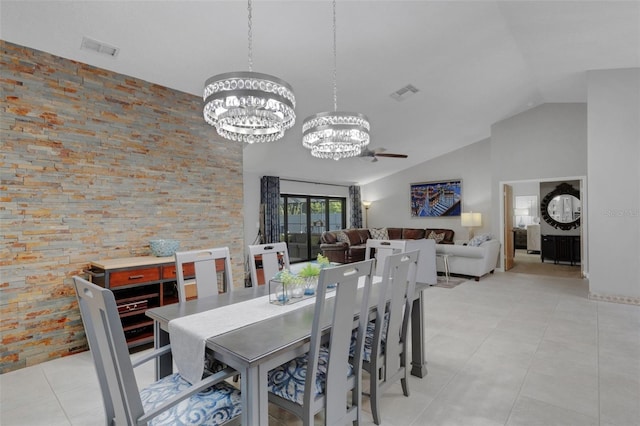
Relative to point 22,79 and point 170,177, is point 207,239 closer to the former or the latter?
point 170,177

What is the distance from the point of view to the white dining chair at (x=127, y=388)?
1.22 meters

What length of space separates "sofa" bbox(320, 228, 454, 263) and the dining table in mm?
5607

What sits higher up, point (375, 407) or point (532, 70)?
point (532, 70)

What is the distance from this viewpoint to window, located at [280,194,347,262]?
Answer: 838 cm

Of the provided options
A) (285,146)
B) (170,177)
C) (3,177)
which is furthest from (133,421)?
(285,146)

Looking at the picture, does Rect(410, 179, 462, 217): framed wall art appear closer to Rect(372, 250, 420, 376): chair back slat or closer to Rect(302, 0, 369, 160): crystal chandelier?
Rect(302, 0, 369, 160): crystal chandelier

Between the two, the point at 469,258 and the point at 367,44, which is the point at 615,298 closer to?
the point at 469,258

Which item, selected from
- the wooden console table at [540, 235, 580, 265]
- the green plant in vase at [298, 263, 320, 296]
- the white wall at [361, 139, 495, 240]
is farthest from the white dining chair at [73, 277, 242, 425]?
the wooden console table at [540, 235, 580, 265]

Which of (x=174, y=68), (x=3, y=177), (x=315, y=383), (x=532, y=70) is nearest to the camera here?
(x=315, y=383)

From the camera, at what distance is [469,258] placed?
20.3 ft

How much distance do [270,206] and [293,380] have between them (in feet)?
19.2

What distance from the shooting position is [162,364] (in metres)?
1.99

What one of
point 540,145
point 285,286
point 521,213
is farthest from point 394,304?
point 521,213

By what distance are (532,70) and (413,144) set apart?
2792mm
